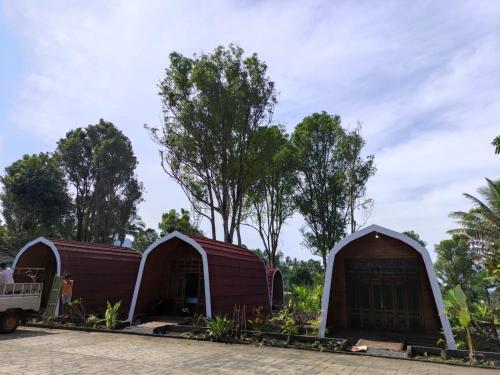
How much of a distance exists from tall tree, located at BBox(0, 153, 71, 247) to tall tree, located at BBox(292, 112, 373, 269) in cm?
2498

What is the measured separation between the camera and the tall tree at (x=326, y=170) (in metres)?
30.7

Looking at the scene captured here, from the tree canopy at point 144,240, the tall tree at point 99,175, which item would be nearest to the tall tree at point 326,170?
the tall tree at point 99,175

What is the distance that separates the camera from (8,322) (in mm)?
11523

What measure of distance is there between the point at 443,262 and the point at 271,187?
31.7 metres

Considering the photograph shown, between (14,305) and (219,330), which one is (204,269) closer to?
(219,330)

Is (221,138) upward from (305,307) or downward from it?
upward

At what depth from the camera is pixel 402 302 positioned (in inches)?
535

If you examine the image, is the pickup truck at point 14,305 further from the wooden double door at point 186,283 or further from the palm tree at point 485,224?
the palm tree at point 485,224

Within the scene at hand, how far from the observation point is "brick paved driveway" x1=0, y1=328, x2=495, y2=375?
743 centimetres

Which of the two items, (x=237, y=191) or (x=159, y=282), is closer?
(x=159, y=282)

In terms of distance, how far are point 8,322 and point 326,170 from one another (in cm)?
2501

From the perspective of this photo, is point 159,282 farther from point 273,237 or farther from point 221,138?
point 273,237

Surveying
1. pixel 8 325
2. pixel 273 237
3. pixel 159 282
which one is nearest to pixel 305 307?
pixel 159 282

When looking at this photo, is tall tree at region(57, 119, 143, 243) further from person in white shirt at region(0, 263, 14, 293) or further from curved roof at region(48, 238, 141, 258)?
person in white shirt at region(0, 263, 14, 293)
